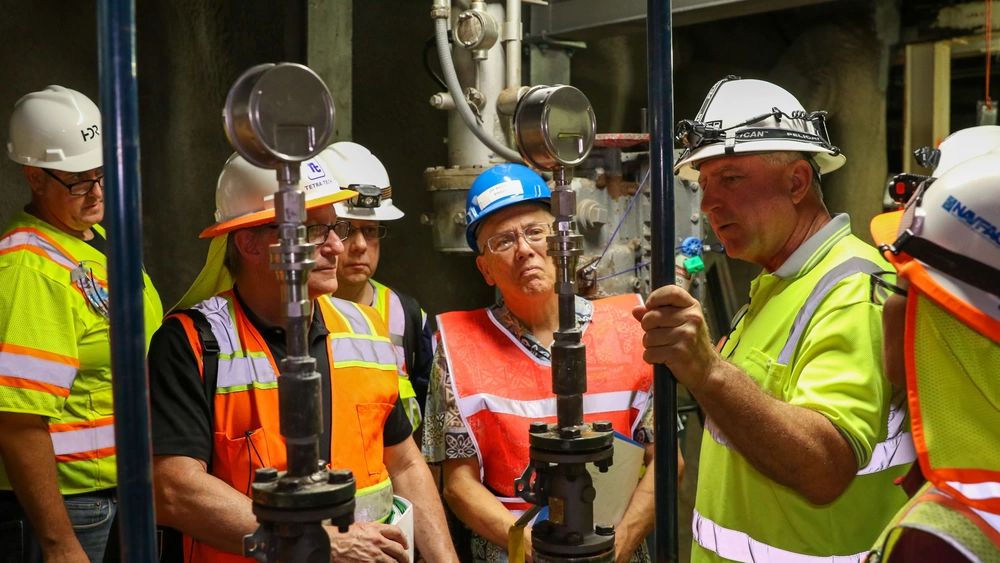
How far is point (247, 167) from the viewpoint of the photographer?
84.1 inches

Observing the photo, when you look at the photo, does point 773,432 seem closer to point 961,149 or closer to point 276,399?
point 961,149

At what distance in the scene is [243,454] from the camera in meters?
1.97

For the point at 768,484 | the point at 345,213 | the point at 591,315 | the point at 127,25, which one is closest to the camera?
the point at 127,25

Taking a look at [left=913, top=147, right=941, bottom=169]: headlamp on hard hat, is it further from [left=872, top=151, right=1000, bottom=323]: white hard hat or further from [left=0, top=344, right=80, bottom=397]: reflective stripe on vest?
[left=0, top=344, right=80, bottom=397]: reflective stripe on vest

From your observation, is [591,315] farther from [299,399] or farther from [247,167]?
[299,399]

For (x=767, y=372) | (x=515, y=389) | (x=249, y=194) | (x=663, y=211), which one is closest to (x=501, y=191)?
(x=515, y=389)

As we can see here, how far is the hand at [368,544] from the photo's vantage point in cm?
190

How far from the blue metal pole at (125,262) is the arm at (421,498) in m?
1.32

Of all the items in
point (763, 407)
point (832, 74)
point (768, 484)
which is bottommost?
point (768, 484)

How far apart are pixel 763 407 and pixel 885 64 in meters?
3.60

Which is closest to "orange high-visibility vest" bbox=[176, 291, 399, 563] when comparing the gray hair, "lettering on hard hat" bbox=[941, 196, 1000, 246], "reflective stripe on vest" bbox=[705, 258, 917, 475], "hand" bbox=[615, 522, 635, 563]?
"hand" bbox=[615, 522, 635, 563]

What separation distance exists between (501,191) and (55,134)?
4.52 feet

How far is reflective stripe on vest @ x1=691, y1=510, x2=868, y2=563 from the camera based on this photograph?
6.07 ft

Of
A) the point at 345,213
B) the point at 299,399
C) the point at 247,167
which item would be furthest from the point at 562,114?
the point at 345,213
